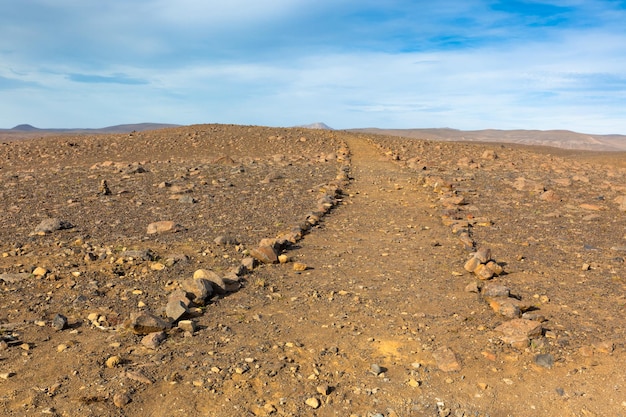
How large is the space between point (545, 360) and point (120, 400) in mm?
4022

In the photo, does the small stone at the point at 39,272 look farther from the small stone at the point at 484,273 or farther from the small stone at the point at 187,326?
the small stone at the point at 484,273

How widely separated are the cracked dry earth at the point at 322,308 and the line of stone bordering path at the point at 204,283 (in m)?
0.09

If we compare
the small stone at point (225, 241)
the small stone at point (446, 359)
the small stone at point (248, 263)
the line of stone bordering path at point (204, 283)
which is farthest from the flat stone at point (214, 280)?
the small stone at point (446, 359)

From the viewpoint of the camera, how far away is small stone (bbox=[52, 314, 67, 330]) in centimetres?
571

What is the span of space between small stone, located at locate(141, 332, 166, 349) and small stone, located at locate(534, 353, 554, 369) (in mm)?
3850

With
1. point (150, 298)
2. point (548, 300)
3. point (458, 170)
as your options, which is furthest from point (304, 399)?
point (458, 170)

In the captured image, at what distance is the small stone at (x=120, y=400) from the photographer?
4.28m

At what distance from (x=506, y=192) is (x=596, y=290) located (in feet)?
28.7

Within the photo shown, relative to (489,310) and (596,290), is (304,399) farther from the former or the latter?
(596,290)

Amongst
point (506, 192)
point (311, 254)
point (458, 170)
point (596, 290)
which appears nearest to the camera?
point (596, 290)

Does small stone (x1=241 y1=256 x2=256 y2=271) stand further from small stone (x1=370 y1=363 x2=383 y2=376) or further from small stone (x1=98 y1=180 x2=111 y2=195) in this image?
small stone (x1=98 y1=180 x2=111 y2=195)

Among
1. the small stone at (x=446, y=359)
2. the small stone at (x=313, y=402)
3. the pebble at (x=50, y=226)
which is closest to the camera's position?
the small stone at (x=313, y=402)

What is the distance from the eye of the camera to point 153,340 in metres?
5.32

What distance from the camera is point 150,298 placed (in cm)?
664
